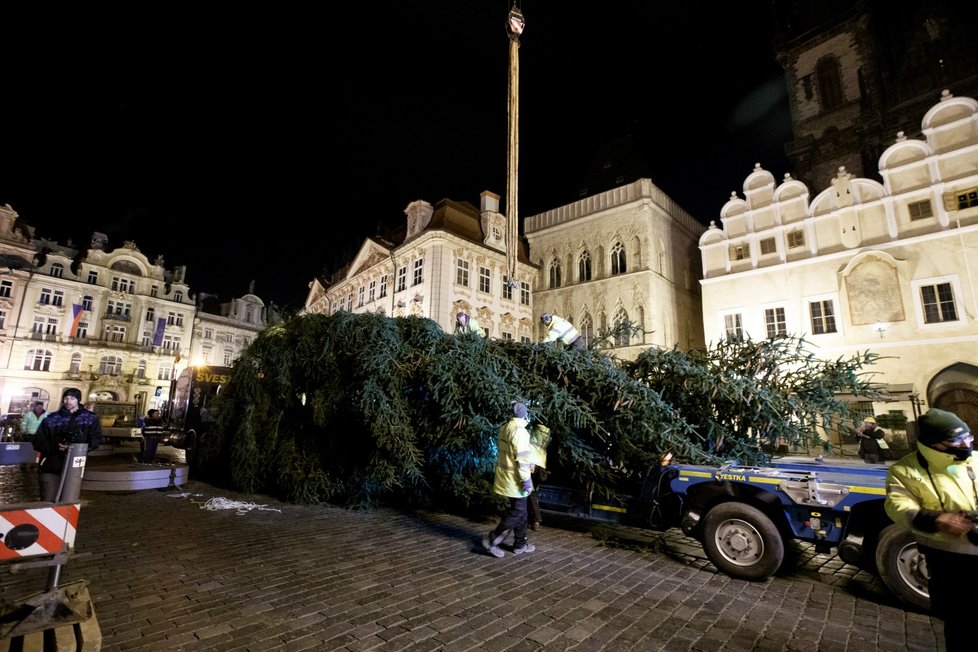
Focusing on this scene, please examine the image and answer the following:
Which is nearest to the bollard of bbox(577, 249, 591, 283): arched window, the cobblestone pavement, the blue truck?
the cobblestone pavement

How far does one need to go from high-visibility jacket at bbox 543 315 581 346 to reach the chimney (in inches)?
959

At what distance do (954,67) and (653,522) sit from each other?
37.1m

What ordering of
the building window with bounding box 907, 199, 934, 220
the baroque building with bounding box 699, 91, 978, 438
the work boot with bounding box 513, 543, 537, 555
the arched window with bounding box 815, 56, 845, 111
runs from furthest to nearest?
the arched window with bounding box 815, 56, 845, 111 → the building window with bounding box 907, 199, 934, 220 → the baroque building with bounding box 699, 91, 978, 438 → the work boot with bounding box 513, 543, 537, 555

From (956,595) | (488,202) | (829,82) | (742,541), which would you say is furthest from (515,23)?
(829,82)

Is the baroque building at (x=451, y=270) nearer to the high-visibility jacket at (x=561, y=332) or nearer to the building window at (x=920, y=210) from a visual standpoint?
the high-visibility jacket at (x=561, y=332)

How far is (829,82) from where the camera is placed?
98.3 ft

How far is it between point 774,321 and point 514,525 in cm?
2204

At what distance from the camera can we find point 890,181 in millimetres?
21156

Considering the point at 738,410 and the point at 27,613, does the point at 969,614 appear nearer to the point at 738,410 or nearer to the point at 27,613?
the point at 738,410

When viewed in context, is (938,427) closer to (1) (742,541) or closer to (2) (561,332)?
(1) (742,541)

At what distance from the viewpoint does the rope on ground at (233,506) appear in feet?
27.7

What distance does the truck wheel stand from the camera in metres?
4.25

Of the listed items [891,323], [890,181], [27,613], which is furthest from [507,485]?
[890,181]

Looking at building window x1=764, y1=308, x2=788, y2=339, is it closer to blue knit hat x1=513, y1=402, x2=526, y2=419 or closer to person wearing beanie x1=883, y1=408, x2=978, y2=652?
blue knit hat x1=513, y1=402, x2=526, y2=419
